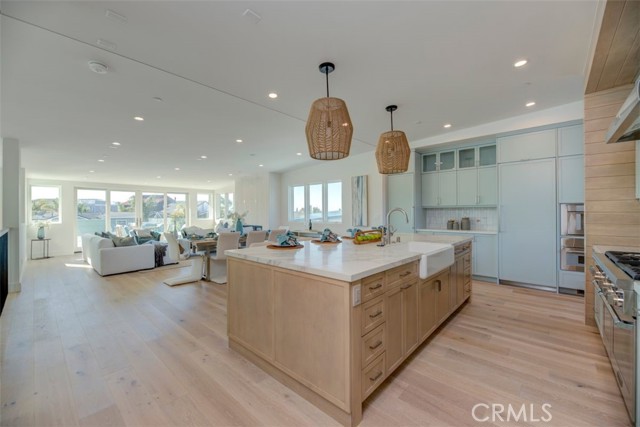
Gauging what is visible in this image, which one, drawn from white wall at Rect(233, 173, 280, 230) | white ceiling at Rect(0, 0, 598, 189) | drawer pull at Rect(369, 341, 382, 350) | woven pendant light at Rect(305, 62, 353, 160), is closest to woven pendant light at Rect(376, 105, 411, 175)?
white ceiling at Rect(0, 0, 598, 189)

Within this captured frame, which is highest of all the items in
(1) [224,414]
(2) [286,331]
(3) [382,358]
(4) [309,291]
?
(4) [309,291]

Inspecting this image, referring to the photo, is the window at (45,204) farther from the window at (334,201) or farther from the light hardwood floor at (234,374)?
the window at (334,201)

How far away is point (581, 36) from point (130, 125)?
5.37 meters

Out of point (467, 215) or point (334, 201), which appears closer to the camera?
point (467, 215)

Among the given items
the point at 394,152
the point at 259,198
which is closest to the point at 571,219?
the point at 394,152

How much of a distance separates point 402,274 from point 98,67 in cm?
322

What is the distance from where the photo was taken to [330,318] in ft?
5.06

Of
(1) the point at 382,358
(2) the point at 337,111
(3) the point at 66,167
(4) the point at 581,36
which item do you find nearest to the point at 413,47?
(2) the point at 337,111

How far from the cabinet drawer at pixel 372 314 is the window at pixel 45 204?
11.0 meters

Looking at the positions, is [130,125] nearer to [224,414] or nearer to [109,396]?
[109,396]

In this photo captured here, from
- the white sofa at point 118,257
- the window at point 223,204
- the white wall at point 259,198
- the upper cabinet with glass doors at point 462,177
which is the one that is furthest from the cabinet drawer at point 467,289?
Answer: the window at point 223,204

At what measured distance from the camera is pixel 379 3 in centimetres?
182

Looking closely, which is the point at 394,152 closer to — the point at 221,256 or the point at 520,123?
the point at 520,123

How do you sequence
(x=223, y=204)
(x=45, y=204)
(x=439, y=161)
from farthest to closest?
(x=223, y=204)
(x=45, y=204)
(x=439, y=161)
